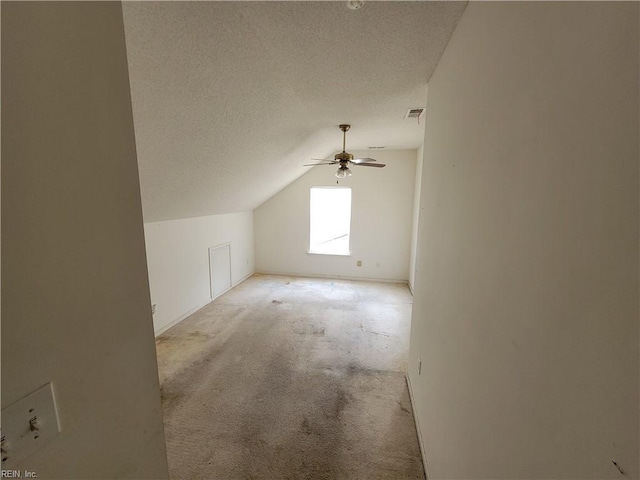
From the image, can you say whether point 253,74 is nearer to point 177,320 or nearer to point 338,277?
point 177,320

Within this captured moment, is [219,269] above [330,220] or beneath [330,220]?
beneath

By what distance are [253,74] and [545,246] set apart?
176 centimetres

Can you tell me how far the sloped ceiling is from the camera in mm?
1167

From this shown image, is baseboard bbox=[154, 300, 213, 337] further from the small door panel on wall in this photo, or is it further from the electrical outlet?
the electrical outlet

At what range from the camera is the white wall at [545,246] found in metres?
0.40

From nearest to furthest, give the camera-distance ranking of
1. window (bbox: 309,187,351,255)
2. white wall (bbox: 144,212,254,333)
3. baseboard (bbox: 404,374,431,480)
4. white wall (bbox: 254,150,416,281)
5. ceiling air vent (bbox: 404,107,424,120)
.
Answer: baseboard (bbox: 404,374,431,480), ceiling air vent (bbox: 404,107,424,120), white wall (bbox: 144,212,254,333), white wall (bbox: 254,150,416,281), window (bbox: 309,187,351,255)

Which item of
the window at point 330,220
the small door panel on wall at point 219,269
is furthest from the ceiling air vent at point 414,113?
the small door panel on wall at point 219,269

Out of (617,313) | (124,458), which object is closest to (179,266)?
(124,458)

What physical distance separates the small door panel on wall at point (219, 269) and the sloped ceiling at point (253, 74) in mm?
1346

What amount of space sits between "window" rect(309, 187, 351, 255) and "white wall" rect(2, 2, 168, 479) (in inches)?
176

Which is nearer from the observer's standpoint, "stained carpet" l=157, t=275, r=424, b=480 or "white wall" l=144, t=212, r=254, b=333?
"stained carpet" l=157, t=275, r=424, b=480

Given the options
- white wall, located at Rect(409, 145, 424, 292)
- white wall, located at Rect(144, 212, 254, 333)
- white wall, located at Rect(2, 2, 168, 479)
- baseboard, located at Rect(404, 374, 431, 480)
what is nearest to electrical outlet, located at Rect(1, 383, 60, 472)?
white wall, located at Rect(2, 2, 168, 479)

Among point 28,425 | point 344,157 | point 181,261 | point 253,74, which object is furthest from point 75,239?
point 181,261

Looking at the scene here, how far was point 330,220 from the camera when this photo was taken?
5777mm
